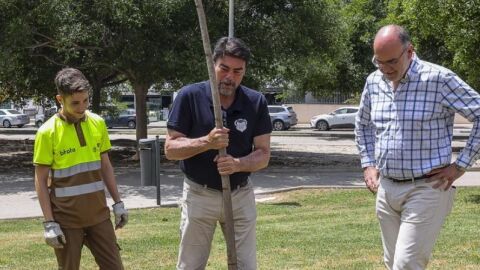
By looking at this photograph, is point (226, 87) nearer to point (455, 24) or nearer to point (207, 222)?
point (207, 222)

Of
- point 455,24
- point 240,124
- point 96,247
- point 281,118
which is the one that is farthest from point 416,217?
point 281,118

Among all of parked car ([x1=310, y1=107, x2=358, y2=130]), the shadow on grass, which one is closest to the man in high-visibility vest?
the shadow on grass

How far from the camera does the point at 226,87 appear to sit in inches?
169

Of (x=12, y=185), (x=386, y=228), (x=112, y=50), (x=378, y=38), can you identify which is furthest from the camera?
(x=112, y=50)

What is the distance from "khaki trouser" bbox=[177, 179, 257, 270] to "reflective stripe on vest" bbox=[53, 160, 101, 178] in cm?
70

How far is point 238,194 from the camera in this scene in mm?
4496

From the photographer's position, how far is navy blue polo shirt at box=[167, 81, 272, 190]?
4.35 m

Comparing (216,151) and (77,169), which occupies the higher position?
(216,151)

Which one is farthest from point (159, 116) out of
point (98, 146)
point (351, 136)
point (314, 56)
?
point (98, 146)

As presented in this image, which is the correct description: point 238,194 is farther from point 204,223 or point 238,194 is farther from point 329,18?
point 329,18

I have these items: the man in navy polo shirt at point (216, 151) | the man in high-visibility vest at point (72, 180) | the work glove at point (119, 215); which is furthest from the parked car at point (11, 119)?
the man in navy polo shirt at point (216, 151)

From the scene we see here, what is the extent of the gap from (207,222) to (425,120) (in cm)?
149

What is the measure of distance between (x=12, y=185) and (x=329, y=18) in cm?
997

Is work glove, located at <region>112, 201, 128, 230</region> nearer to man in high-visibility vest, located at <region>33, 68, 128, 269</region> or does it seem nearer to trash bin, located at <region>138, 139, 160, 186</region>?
man in high-visibility vest, located at <region>33, 68, 128, 269</region>
